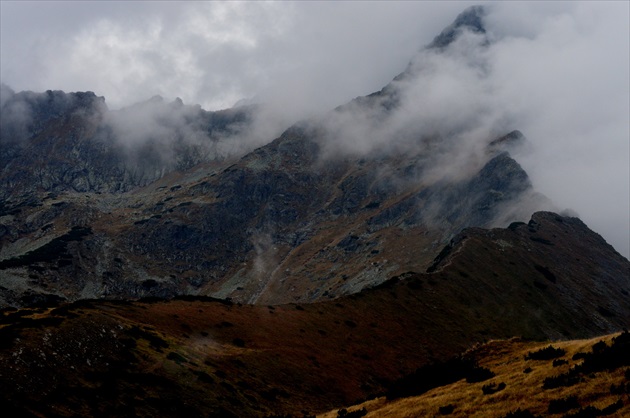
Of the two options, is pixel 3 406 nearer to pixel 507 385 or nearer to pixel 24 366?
pixel 24 366

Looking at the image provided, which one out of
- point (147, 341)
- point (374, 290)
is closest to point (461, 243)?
point (374, 290)

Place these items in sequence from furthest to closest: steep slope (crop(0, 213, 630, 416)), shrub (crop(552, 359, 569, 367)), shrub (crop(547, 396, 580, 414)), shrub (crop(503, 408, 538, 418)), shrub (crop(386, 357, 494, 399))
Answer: steep slope (crop(0, 213, 630, 416)) → shrub (crop(386, 357, 494, 399)) → shrub (crop(552, 359, 569, 367)) → shrub (crop(503, 408, 538, 418)) → shrub (crop(547, 396, 580, 414))

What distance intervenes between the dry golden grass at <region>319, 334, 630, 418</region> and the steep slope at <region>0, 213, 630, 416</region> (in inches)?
551

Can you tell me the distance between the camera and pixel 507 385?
26109 mm

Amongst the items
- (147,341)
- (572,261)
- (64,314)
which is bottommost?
(572,261)

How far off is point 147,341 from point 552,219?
501 feet

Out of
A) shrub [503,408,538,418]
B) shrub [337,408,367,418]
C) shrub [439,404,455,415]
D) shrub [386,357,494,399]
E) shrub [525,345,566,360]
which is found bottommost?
shrub [337,408,367,418]

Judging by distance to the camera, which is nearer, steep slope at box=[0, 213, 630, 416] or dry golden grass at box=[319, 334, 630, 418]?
dry golden grass at box=[319, 334, 630, 418]

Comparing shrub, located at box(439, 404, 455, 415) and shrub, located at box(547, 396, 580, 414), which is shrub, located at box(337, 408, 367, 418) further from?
shrub, located at box(547, 396, 580, 414)

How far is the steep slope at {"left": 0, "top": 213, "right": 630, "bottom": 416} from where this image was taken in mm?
40500

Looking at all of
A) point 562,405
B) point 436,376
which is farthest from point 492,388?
point 436,376

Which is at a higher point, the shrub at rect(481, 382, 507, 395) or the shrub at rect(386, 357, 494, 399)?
the shrub at rect(481, 382, 507, 395)

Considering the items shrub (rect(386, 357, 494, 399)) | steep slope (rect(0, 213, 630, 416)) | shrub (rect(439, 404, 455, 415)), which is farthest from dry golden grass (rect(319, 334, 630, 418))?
steep slope (rect(0, 213, 630, 416))

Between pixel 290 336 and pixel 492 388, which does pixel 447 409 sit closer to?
pixel 492 388
